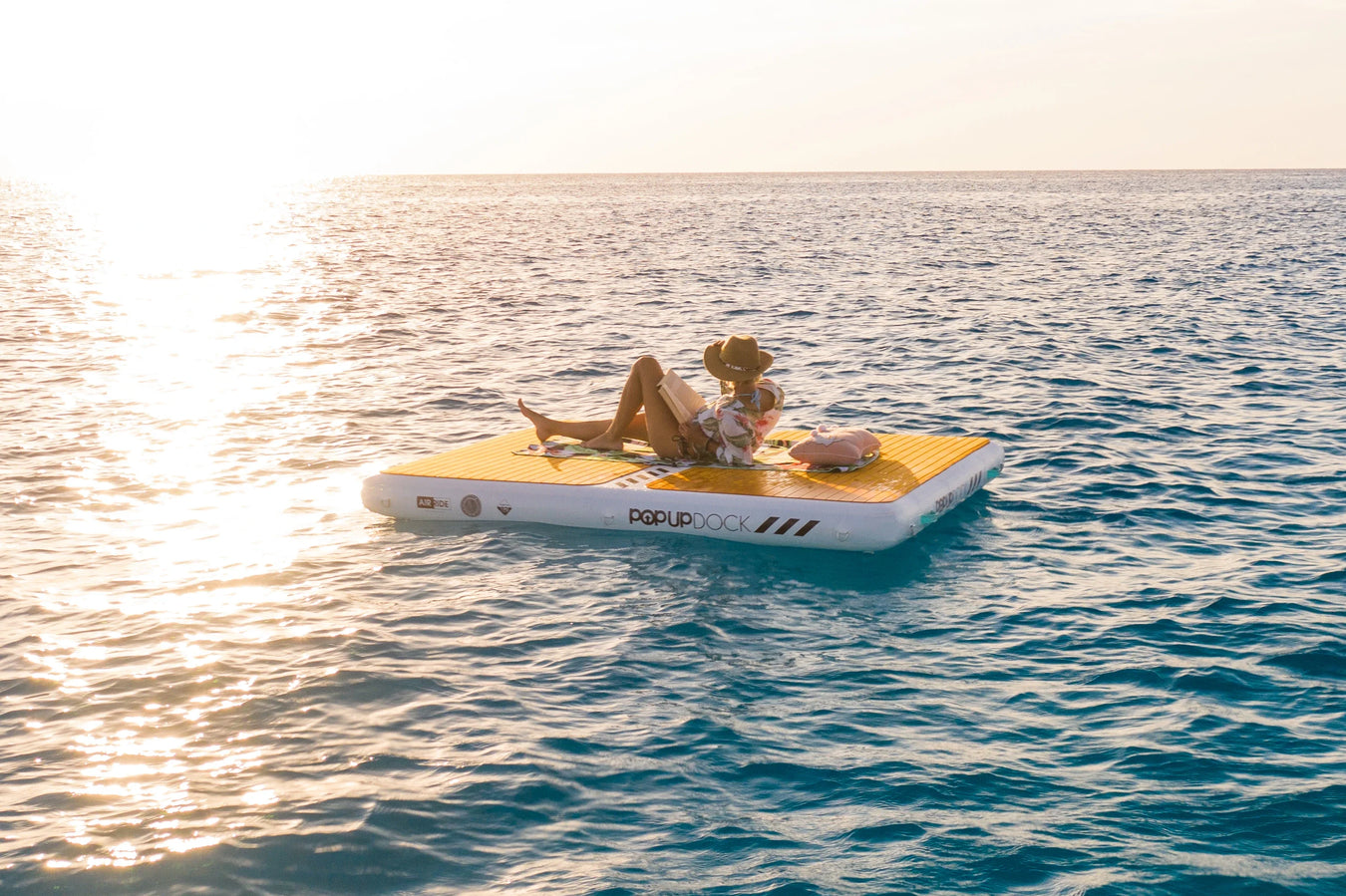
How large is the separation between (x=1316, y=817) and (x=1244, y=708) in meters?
1.42

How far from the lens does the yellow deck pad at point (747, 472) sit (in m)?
11.3

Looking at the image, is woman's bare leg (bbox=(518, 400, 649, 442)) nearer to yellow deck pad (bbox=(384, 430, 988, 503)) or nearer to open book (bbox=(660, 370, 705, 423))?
yellow deck pad (bbox=(384, 430, 988, 503))

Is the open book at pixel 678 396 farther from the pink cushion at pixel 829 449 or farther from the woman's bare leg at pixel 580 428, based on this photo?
the pink cushion at pixel 829 449

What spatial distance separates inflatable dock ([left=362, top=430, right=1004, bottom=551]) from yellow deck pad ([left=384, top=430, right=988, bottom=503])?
11mm

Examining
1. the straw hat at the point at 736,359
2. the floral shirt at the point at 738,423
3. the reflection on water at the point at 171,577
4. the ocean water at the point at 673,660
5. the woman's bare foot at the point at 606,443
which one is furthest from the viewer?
the woman's bare foot at the point at 606,443

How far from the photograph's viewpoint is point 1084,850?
20.0 ft

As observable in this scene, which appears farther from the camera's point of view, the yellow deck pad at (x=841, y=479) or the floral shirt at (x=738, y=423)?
the floral shirt at (x=738, y=423)

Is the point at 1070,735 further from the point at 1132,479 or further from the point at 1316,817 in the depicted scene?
the point at 1132,479

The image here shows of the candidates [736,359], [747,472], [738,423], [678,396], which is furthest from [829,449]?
[678,396]

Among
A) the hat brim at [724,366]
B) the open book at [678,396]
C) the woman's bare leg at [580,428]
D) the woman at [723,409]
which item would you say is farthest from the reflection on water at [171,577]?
the hat brim at [724,366]

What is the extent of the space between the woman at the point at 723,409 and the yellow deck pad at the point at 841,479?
32 cm

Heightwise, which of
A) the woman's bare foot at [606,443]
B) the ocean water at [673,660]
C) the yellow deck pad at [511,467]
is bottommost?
the ocean water at [673,660]

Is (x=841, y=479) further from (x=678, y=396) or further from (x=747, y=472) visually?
(x=678, y=396)

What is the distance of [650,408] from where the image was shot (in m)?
12.5
